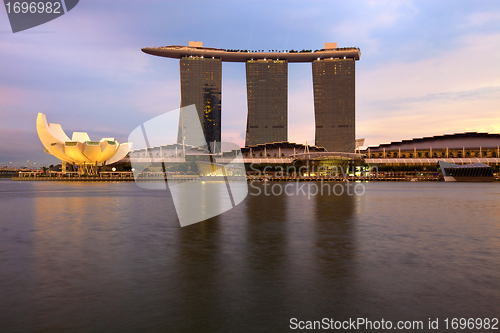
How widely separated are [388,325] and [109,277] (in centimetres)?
687

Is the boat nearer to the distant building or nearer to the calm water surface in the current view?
the distant building

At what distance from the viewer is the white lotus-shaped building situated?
136625 millimetres

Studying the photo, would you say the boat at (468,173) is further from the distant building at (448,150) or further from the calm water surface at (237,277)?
the calm water surface at (237,277)

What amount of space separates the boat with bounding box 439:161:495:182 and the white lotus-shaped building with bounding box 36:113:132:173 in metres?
119

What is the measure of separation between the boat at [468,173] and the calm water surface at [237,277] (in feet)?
397

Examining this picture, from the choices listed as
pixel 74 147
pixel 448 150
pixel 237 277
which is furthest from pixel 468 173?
pixel 237 277

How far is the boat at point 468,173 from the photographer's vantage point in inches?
4866

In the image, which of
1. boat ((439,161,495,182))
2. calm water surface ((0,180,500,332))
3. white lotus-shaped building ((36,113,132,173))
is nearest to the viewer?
calm water surface ((0,180,500,332))

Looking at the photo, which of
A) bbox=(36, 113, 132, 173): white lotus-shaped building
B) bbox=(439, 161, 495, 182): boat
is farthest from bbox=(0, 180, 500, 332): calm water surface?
bbox=(36, 113, 132, 173): white lotus-shaped building

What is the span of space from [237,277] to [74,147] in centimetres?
14177

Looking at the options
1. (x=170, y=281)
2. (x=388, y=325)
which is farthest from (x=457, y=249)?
(x=170, y=281)

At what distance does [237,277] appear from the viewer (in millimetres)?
9867

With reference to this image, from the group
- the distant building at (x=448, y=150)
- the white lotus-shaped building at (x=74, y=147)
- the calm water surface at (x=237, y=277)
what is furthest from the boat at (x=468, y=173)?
the calm water surface at (x=237, y=277)

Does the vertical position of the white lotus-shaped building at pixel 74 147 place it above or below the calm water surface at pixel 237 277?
above
